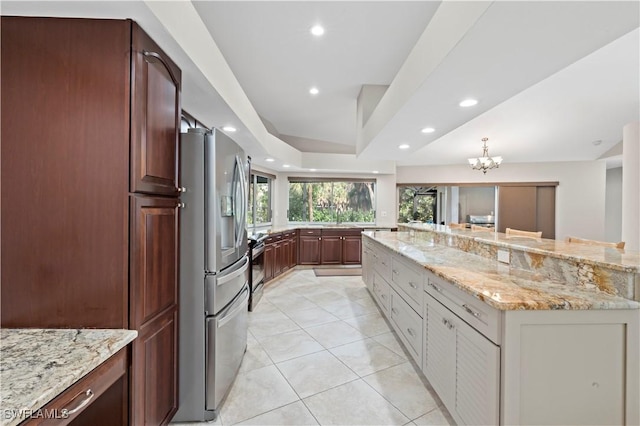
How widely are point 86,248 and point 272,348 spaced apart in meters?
1.93

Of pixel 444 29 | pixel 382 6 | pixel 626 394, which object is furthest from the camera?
pixel 382 6

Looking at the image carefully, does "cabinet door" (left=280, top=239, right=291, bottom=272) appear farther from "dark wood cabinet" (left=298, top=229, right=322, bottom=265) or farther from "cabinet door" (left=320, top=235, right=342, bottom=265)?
"cabinet door" (left=320, top=235, right=342, bottom=265)

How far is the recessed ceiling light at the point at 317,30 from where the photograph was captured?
2.40 m

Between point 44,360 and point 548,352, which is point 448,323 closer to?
point 548,352

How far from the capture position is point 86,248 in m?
1.22

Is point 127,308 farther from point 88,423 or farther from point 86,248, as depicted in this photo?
point 88,423

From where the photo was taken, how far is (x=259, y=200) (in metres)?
5.78

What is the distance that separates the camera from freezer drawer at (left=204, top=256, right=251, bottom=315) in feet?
5.81

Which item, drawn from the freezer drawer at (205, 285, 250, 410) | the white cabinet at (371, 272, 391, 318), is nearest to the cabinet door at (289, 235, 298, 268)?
the white cabinet at (371, 272, 391, 318)

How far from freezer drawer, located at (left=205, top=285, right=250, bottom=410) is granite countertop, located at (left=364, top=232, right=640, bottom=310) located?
1442 mm

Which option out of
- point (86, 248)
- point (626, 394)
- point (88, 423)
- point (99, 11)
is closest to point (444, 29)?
point (99, 11)

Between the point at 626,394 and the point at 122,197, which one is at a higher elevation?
the point at 122,197

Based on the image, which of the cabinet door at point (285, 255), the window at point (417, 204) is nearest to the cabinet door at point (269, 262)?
the cabinet door at point (285, 255)

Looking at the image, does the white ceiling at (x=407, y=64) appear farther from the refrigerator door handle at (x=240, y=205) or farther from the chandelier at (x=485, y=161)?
the refrigerator door handle at (x=240, y=205)
